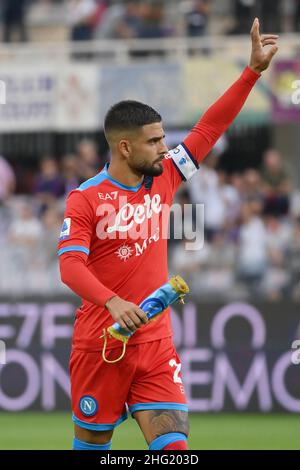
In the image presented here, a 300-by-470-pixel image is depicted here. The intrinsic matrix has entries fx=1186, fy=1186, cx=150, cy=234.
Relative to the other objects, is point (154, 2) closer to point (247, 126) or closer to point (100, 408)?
point (247, 126)

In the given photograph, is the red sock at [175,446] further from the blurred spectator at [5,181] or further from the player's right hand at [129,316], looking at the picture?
the blurred spectator at [5,181]

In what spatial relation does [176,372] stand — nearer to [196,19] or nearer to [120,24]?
[196,19]

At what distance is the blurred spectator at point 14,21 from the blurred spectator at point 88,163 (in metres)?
4.01

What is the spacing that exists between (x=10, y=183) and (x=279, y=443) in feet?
23.9

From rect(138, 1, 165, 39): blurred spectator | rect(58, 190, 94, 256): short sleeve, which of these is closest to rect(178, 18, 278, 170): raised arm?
rect(58, 190, 94, 256): short sleeve

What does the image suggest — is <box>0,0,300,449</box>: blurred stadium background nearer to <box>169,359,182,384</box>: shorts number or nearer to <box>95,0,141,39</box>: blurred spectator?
<box>95,0,141,39</box>: blurred spectator

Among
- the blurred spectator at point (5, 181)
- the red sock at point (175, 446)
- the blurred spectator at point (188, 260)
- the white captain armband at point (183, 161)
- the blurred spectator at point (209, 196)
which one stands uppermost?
the blurred spectator at point (5, 181)

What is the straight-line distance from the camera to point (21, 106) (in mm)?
17688

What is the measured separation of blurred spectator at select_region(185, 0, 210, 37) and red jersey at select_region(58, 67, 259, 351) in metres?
10.4

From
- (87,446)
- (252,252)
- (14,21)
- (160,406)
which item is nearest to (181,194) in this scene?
(252,252)

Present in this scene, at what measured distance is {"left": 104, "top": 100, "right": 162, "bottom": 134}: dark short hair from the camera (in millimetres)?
7316

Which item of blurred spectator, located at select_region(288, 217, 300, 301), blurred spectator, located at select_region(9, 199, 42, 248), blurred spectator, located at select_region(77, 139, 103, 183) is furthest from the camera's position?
blurred spectator, located at select_region(77, 139, 103, 183)

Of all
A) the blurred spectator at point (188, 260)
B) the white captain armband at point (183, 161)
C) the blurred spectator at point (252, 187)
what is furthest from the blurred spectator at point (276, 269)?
the white captain armband at point (183, 161)

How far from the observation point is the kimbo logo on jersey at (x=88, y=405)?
732 cm
